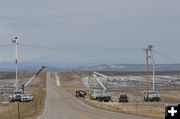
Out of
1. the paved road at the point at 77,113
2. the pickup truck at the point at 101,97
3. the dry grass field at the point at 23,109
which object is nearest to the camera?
the paved road at the point at 77,113

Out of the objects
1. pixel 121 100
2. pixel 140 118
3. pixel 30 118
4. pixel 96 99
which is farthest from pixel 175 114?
pixel 96 99

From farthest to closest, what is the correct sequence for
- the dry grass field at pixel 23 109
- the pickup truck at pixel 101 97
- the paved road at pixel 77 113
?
the pickup truck at pixel 101 97 → the dry grass field at pixel 23 109 → the paved road at pixel 77 113

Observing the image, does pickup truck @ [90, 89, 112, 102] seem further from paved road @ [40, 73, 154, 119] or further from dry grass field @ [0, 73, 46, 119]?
paved road @ [40, 73, 154, 119]

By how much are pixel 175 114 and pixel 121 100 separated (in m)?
69.2

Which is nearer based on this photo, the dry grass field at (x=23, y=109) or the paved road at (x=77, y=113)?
the paved road at (x=77, y=113)

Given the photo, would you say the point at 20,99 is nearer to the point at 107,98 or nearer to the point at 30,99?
the point at 30,99

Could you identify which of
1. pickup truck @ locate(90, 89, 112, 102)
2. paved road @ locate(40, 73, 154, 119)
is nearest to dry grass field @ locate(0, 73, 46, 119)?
paved road @ locate(40, 73, 154, 119)

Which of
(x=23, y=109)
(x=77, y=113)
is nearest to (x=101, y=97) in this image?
(x=23, y=109)

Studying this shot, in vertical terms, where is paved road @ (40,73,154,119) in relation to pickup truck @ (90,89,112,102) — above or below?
above

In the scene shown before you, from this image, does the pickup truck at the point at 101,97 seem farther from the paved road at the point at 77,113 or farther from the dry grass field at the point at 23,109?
the paved road at the point at 77,113

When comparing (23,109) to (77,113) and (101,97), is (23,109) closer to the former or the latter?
(77,113)

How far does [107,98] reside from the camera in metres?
75.8

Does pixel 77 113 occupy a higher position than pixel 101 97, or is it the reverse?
pixel 77 113

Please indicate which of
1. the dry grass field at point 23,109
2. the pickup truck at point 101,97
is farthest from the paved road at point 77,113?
the pickup truck at point 101,97
